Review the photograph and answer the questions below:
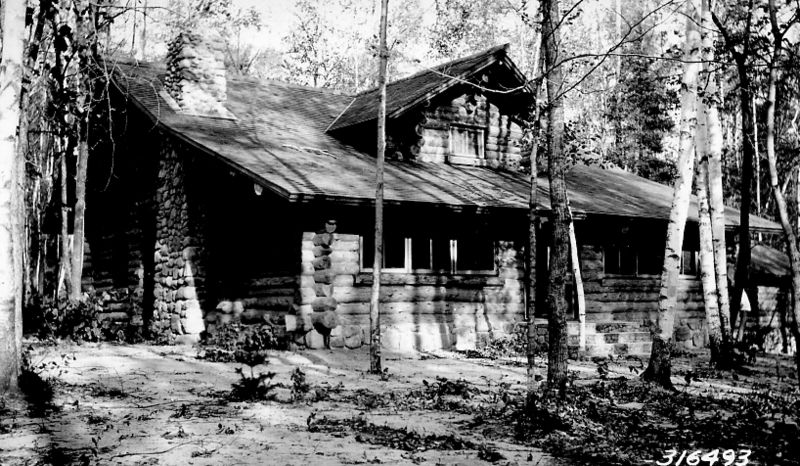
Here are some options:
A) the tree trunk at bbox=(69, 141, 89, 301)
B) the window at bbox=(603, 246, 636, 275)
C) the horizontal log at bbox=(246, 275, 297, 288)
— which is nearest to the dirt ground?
the horizontal log at bbox=(246, 275, 297, 288)

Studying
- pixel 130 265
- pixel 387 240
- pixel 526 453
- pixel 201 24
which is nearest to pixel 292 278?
pixel 387 240

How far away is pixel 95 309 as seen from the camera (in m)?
17.2

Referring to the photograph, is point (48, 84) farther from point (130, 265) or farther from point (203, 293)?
point (130, 265)

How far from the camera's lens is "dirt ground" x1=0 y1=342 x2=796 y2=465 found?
6656 mm

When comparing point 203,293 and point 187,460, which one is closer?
point 187,460

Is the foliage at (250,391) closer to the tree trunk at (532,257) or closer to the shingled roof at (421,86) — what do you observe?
the tree trunk at (532,257)

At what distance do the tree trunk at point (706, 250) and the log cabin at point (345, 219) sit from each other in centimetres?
267

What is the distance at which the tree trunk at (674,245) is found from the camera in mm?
11172

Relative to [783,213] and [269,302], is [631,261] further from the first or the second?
[269,302]

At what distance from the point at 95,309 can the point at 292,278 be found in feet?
15.5

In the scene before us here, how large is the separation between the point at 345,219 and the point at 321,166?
148 centimetres

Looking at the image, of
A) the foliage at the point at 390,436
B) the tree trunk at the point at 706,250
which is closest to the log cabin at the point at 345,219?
the tree trunk at the point at 706,250

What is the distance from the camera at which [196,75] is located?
19.4m

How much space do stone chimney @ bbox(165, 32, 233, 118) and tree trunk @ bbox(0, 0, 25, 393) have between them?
10.2 m
